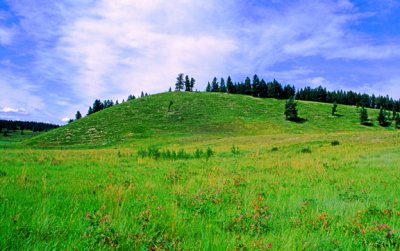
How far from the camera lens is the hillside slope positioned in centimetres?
7575

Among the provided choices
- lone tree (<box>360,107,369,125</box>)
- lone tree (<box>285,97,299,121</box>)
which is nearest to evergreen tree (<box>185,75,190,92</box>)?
lone tree (<box>285,97,299,121</box>)

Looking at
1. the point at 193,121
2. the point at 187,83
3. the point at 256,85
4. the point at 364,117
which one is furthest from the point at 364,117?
the point at 187,83

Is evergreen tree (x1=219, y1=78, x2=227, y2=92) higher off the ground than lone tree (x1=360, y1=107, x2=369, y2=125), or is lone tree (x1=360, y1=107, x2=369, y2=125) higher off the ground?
evergreen tree (x1=219, y1=78, x2=227, y2=92)

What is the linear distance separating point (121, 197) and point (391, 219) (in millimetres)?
5781

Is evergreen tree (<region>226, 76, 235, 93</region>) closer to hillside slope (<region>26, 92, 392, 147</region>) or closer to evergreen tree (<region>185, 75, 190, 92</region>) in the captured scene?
evergreen tree (<region>185, 75, 190, 92</region>)

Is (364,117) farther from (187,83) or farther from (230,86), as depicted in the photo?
(187,83)

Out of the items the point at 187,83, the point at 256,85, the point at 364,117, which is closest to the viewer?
the point at 364,117

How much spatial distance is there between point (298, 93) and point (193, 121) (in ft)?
299

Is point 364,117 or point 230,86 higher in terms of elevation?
point 230,86

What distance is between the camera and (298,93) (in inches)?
6073

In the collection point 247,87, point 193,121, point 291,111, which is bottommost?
point 193,121

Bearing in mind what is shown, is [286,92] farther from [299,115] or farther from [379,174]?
[379,174]

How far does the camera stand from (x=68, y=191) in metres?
6.85

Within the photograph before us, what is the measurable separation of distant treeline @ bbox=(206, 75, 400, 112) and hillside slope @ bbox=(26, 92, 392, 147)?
15.9 meters
